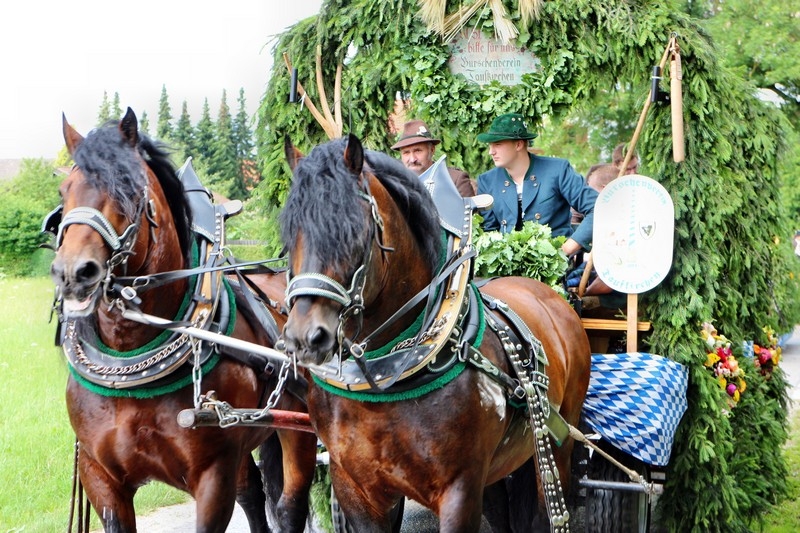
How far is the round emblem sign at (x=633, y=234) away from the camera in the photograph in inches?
191

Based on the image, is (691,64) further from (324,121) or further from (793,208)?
(793,208)

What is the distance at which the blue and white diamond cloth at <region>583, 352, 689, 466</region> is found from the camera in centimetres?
450

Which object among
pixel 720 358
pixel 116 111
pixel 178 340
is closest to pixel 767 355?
pixel 720 358

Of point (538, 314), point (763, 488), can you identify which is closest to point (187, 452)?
point (538, 314)

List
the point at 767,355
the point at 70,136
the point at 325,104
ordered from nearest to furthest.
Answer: the point at 70,136
the point at 325,104
the point at 767,355

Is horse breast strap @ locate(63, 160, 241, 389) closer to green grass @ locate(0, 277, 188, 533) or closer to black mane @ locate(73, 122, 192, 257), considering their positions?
black mane @ locate(73, 122, 192, 257)

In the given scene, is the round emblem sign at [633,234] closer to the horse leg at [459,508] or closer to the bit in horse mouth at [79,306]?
the horse leg at [459,508]

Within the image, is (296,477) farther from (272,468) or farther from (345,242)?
(345,242)

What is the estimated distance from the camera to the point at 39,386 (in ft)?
22.8

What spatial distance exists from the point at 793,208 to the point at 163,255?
63.4 ft

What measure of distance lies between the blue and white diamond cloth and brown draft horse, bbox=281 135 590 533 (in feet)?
3.97

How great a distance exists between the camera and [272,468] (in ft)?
15.9

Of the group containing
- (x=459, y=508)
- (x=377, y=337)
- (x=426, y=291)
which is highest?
(x=426, y=291)

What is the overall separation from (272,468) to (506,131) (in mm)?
2319
